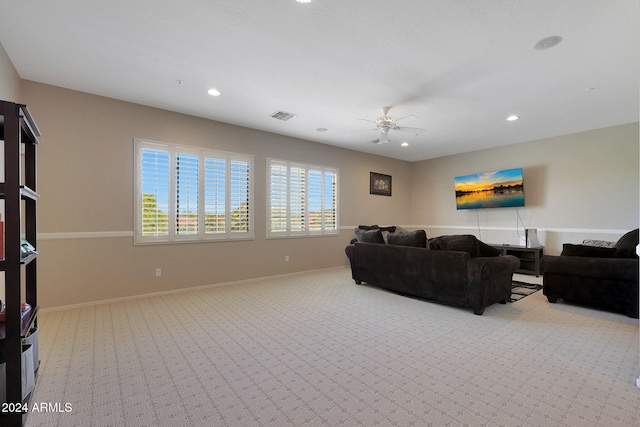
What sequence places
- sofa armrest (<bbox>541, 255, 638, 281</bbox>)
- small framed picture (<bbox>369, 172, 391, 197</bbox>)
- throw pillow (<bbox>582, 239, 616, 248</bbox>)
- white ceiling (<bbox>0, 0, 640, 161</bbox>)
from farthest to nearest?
small framed picture (<bbox>369, 172, 391, 197</bbox>) < throw pillow (<bbox>582, 239, 616, 248</bbox>) < sofa armrest (<bbox>541, 255, 638, 281</bbox>) < white ceiling (<bbox>0, 0, 640, 161</bbox>)

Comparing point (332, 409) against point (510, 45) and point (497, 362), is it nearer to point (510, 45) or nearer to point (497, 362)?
point (497, 362)

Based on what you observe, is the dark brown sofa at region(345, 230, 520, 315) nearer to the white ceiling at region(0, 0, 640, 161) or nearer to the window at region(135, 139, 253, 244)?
the white ceiling at region(0, 0, 640, 161)

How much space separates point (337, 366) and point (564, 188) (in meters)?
6.24

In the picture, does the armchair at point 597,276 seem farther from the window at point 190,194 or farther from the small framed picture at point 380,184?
the window at point 190,194

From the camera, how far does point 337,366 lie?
237 centimetres

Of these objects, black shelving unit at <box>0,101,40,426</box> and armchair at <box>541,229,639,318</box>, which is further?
armchair at <box>541,229,639,318</box>

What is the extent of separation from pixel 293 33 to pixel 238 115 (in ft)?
7.98

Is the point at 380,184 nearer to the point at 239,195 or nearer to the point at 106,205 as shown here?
the point at 239,195

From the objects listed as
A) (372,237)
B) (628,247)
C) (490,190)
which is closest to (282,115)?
(372,237)

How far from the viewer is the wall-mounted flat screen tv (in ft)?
21.0

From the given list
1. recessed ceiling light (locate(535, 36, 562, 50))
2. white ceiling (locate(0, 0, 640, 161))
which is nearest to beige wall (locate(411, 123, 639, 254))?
white ceiling (locate(0, 0, 640, 161))

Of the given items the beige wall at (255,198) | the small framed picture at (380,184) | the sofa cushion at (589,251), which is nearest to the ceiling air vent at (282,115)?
the beige wall at (255,198)

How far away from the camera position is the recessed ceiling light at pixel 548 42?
8.79 feet

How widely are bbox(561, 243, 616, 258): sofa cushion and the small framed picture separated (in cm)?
427
